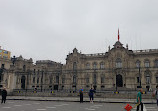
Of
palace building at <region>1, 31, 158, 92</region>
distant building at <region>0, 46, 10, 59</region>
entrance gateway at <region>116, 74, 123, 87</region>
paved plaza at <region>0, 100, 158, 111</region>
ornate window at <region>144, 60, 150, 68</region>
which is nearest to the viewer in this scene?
paved plaza at <region>0, 100, 158, 111</region>

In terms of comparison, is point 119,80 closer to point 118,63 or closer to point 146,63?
point 118,63

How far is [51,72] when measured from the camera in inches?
2559

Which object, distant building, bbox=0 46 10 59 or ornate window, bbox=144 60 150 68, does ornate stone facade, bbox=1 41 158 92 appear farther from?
distant building, bbox=0 46 10 59

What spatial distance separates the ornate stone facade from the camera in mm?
51844

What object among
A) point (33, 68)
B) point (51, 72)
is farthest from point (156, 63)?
point (33, 68)

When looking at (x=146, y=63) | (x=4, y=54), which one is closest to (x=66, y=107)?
(x=146, y=63)

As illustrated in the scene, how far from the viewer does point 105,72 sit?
56.5 m

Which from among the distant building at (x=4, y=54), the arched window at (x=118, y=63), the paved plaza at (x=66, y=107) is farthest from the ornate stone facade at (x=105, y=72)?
the paved plaza at (x=66, y=107)

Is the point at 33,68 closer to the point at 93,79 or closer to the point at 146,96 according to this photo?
the point at 93,79

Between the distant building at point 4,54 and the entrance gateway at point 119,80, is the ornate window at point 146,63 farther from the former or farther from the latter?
the distant building at point 4,54

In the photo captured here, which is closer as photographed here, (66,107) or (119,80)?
(66,107)

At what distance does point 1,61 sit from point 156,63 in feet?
190

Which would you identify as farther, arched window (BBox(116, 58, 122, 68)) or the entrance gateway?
arched window (BBox(116, 58, 122, 68))

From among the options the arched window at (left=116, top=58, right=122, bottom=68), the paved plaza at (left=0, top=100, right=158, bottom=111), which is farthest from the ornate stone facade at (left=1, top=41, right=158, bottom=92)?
the paved plaza at (left=0, top=100, right=158, bottom=111)
